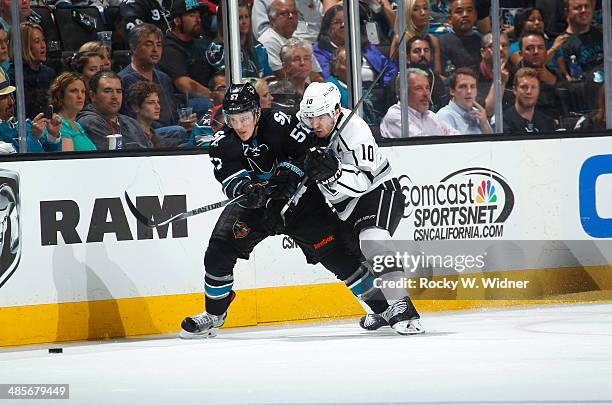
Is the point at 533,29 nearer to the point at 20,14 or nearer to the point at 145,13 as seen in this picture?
the point at 145,13

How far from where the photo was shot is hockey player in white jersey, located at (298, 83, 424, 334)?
5387 millimetres

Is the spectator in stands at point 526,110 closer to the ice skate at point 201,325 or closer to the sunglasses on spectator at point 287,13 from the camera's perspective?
the sunglasses on spectator at point 287,13

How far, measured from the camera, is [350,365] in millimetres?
4637

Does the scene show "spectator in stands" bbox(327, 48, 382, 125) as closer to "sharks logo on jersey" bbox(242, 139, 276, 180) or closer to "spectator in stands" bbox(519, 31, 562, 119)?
"sharks logo on jersey" bbox(242, 139, 276, 180)

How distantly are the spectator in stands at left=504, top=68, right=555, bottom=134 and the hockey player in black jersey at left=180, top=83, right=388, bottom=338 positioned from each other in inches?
63.4

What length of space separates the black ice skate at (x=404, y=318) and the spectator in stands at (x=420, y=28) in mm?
1677

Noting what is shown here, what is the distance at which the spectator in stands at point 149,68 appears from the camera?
19.4 ft

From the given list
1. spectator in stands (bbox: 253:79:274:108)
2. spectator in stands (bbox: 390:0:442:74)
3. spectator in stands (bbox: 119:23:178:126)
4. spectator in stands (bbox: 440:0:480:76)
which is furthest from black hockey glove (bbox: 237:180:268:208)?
spectator in stands (bbox: 440:0:480:76)

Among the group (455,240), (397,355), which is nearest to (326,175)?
(397,355)

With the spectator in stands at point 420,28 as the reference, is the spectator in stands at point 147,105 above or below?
below

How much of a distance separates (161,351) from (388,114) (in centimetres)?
206

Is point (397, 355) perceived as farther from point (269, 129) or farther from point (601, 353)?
point (269, 129)

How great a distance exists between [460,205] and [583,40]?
4.70 feet

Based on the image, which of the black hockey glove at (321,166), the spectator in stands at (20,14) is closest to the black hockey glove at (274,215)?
the black hockey glove at (321,166)
